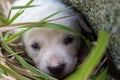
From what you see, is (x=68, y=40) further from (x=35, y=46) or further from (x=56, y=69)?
(x=56, y=69)

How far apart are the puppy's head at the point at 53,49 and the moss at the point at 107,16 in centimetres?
34

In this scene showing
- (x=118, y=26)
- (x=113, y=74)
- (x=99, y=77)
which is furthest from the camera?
(x=113, y=74)

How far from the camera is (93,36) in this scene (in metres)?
3.20

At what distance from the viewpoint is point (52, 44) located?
2959mm

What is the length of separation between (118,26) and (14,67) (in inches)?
44.6

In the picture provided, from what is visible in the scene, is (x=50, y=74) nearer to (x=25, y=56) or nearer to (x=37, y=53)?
(x=37, y=53)

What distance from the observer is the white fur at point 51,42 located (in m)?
2.82

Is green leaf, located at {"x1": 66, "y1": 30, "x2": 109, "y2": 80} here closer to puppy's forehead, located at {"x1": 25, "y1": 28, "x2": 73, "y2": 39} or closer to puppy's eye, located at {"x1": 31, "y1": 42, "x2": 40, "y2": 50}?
puppy's forehead, located at {"x1": 25, "y1": 28, "x2": 73, "y2": 39}

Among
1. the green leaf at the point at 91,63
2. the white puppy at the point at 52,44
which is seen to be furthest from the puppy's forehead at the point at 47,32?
the green leaf at the point at 91,63

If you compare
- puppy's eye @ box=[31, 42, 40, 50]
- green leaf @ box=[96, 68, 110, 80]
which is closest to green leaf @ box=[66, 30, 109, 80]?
green leaf @ box=[96, 68, 110, 80]

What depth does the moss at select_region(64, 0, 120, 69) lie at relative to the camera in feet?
7.11

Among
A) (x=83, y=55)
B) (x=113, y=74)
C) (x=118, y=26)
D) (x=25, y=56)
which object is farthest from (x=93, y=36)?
(x=118, y=26)

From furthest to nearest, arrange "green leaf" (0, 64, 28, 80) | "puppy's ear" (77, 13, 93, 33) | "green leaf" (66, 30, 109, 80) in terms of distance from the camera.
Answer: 1. "puppy's ear" (77, 13, 93, 33)
2. "green leaf" (0, 64, 28, 80)
3. "green leaf" (66, 30, 109, 80)

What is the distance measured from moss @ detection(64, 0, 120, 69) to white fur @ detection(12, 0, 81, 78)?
29cm
